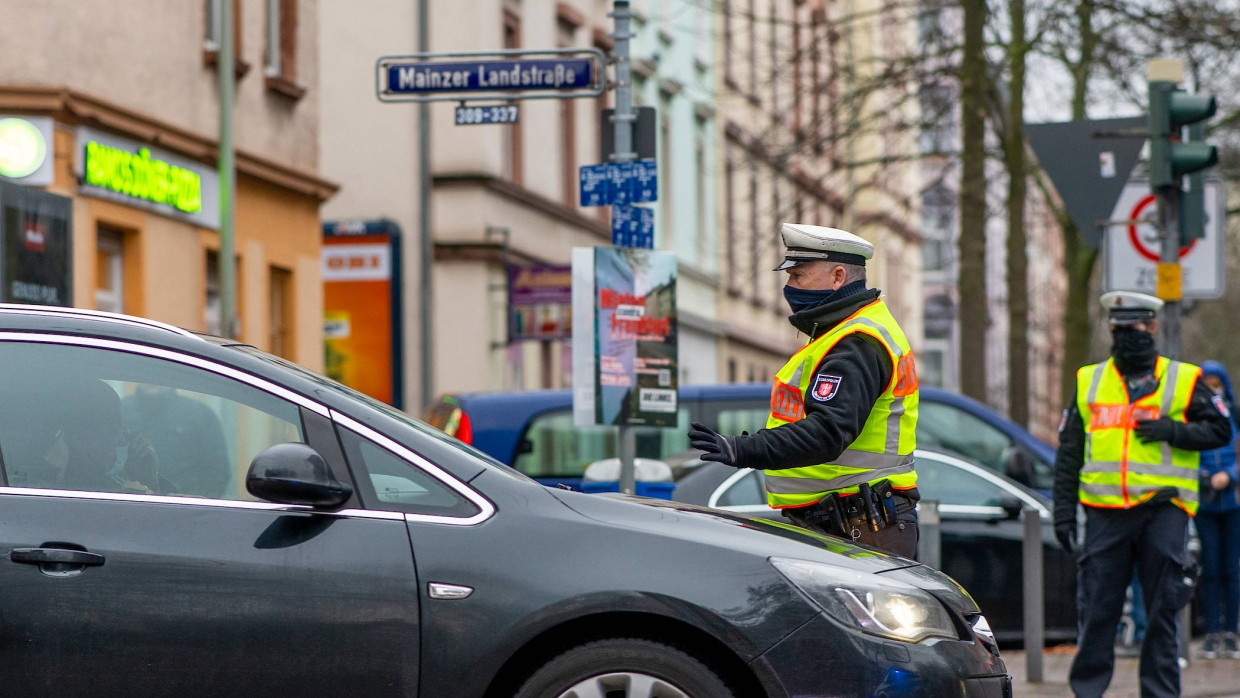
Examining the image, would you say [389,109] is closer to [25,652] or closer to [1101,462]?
[1101,462]

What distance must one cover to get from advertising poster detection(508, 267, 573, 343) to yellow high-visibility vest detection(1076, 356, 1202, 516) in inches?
605

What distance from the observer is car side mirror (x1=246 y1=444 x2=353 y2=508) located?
5.03 metres

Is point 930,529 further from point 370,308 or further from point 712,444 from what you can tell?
point 370,308

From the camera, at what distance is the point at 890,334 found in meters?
6.34

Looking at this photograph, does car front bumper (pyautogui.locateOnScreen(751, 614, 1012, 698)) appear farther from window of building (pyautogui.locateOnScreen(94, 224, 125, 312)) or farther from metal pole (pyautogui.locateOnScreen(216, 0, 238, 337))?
window of building (pyautogui.locateOnScreen(94, 224, 125, 312))

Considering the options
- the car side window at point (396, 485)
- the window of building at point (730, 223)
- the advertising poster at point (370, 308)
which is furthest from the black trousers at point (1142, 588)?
the window of building at point (730, 223)

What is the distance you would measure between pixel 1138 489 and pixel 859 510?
8.60 feet

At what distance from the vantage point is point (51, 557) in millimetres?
5070

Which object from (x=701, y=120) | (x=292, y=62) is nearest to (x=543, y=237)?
(x=292, y=62)

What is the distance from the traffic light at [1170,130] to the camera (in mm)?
10352

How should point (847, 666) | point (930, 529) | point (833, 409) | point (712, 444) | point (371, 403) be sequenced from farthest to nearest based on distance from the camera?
point (930, 529)
point (833, 409)
point (712, 444)
point (371, 403)
point (847, 666)

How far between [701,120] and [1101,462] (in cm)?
2954

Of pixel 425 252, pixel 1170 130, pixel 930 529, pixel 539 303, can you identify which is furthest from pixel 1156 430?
pixel 425 252

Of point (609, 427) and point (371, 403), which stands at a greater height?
point (371, 403)
